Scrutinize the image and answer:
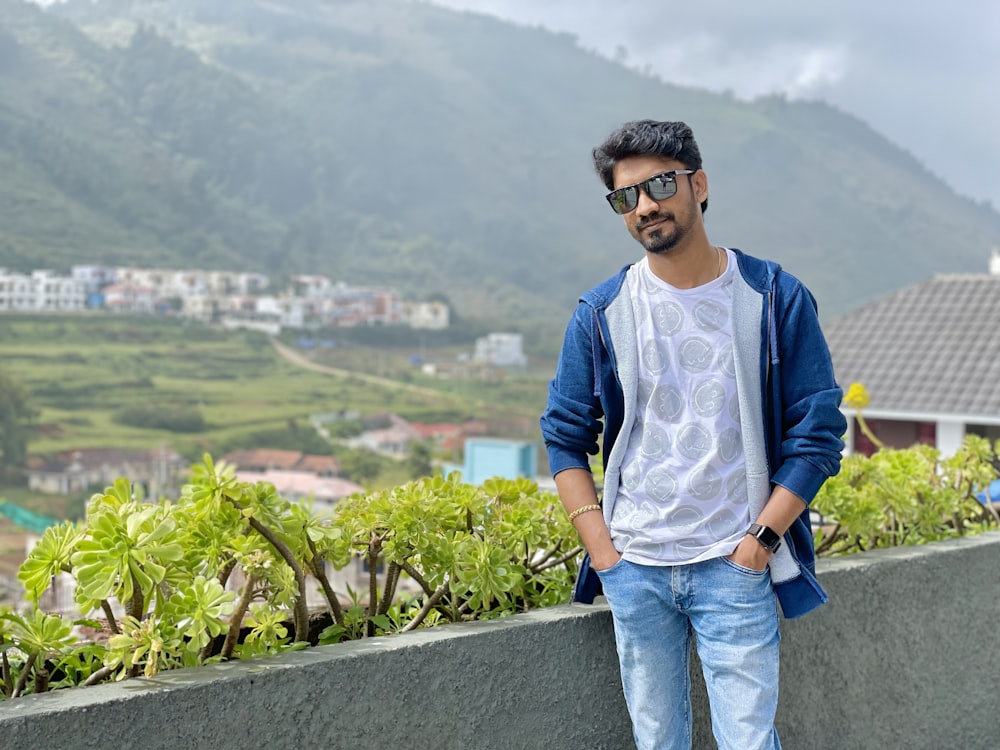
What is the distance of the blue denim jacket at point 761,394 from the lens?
1968mm

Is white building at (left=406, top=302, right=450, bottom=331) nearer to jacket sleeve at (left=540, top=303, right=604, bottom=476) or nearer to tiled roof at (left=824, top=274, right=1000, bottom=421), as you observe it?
tiled roof at (left=824, top=274, right=1000, bottom=421)

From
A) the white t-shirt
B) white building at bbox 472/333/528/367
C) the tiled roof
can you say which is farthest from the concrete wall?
white building at bbox 472/333/528/367

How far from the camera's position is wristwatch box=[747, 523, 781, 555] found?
1.95 meters

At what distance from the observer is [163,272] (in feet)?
296

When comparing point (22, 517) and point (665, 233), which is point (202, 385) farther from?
point (665, 233)

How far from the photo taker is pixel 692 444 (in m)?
2.01

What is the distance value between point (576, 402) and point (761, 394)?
340 mm

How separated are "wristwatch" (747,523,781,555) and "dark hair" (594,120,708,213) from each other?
1.96 feet

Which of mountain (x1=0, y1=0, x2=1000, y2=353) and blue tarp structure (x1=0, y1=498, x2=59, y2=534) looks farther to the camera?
mountain (x1=0, y1=0, x2=1000, y2=353)

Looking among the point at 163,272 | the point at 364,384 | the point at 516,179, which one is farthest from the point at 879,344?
the point at 516,179

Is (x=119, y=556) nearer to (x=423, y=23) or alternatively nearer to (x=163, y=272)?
(x=163, y=272)

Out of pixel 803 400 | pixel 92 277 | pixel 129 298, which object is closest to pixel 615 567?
pixel 803 400

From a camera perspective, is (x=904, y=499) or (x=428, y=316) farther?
(x=428, y=316)

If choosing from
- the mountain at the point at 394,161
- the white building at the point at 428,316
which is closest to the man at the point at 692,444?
the mountain at the point at 394,161
